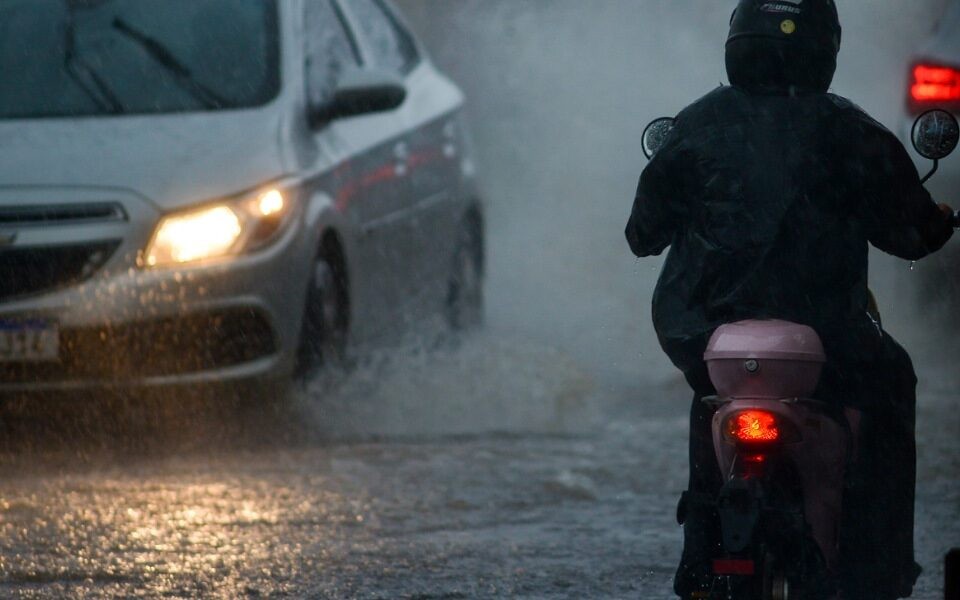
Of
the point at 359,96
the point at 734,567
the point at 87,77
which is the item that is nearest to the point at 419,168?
the point at 359,96

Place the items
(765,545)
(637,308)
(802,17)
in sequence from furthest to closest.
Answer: (637,308) < (802,17) < (765,545)

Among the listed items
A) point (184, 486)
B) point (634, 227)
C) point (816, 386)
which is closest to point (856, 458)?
point (816, 386)

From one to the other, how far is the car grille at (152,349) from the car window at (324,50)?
1.11m

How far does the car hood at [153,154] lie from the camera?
25.6 feet

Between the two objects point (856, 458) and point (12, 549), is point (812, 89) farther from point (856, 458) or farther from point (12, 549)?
point (12, 549)

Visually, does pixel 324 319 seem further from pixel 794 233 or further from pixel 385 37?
pixel 794 233

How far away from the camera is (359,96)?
8.63 metres

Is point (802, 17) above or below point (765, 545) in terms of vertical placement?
above

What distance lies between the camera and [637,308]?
43.2ft

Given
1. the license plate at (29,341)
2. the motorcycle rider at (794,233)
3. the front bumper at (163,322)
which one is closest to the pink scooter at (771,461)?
the motorcycle rider at (794,233)

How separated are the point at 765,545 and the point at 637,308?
9.01 m

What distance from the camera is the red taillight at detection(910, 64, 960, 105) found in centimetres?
915

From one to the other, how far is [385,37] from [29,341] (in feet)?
10.3

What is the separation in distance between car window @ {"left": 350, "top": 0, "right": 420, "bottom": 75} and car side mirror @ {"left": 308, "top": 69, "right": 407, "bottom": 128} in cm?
116
